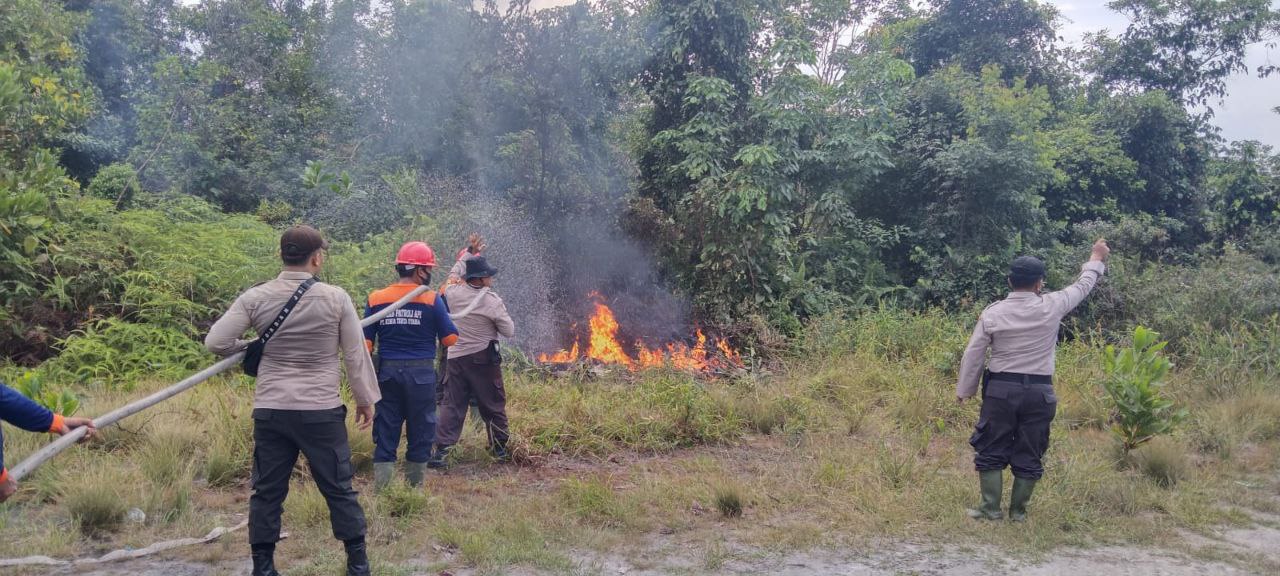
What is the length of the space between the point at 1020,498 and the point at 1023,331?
3.58ft

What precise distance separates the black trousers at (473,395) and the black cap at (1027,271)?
3.89 meters

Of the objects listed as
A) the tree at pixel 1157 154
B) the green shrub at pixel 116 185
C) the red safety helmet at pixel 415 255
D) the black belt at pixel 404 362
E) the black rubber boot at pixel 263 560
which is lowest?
the black rubber boot at pixel 263 560

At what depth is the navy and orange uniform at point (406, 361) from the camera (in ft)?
19.0

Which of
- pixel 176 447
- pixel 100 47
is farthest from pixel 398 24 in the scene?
pixel 176 447

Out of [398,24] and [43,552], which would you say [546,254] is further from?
[43,552]

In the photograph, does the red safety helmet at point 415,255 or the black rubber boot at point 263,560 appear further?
the red safety helmet at point 415,255

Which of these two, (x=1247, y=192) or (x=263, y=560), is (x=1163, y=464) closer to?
(x=263, y=560)

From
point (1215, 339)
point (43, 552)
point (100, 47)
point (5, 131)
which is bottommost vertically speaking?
point (43, 552)

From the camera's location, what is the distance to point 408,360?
5.82 meters

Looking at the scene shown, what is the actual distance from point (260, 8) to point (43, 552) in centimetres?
1688

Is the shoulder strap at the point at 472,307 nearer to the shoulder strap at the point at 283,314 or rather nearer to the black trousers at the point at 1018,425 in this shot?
the shoulder strap at the point at 283,314

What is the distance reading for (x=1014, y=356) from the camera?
5578mm

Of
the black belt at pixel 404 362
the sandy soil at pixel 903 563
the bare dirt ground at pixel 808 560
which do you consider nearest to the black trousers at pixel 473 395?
the black belt at pixel 404 362

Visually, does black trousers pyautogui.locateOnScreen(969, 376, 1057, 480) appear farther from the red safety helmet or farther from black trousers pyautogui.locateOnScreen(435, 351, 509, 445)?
the red safety helmet
